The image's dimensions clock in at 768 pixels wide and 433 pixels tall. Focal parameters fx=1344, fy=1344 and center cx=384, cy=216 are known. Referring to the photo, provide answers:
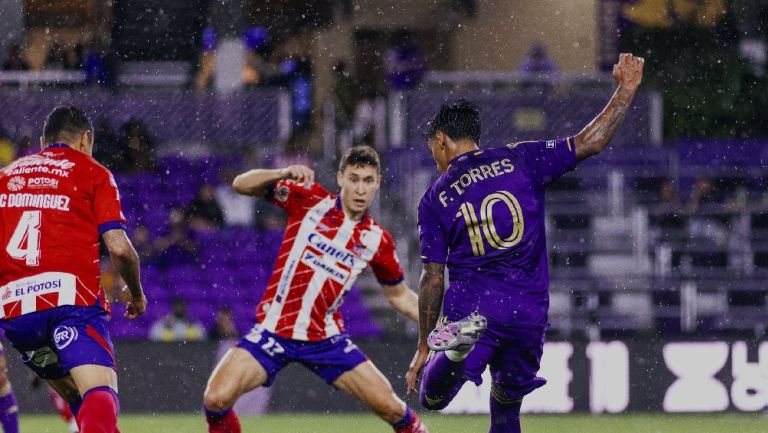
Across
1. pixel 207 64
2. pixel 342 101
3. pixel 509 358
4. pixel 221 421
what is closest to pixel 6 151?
pixel 207 64

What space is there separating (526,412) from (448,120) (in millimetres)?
5473

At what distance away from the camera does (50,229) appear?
6.31m

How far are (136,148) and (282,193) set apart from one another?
330 inches

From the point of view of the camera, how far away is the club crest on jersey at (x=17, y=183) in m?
6.34

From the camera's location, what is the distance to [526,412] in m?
11.5

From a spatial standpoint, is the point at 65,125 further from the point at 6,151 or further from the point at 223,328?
the point at 6,151

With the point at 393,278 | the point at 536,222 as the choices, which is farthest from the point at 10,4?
the point at 536,222

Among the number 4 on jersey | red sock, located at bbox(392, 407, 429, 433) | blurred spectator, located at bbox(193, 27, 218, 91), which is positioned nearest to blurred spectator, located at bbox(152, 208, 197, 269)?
blurred spectator, located at bbox(193, 27, 218, 91)

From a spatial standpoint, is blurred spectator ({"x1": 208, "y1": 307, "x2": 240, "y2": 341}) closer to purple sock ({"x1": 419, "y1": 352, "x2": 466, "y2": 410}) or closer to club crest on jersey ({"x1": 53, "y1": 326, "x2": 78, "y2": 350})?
purple sock ({"x1": 419, "y1": 352, "x2": 466, "y2": 410})

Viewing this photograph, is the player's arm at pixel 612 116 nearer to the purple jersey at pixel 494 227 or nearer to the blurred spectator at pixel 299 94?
the purple jersey at pixel 494 227

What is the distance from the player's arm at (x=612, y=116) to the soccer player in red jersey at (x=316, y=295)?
1382mm

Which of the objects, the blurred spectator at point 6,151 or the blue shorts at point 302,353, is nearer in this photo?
the blue shorts at point 302,353

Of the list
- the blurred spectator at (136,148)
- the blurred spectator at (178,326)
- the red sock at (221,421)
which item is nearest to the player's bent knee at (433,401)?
the red sock at (221,421)

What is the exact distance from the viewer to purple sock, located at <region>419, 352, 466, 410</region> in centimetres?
640
